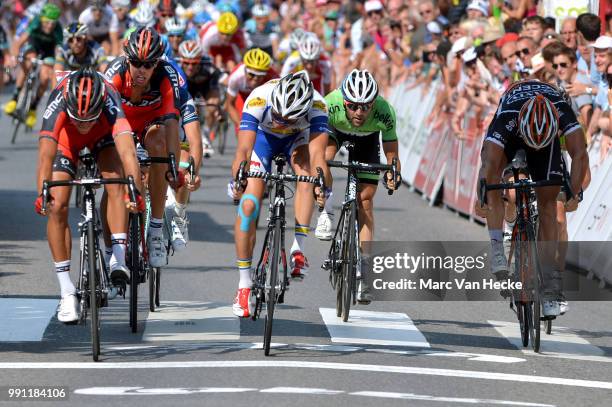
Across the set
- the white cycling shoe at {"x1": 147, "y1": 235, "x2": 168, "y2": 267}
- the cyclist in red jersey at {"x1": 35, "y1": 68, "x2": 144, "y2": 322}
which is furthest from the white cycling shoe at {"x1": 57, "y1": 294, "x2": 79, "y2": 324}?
the white cycling shoe at {"x1": 147, "y1": 235, "x2": 168, "y2": 267}

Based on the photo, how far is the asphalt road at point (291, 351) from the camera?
9.56 meters

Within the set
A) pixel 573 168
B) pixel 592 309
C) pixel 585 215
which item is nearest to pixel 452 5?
pixel 585 215

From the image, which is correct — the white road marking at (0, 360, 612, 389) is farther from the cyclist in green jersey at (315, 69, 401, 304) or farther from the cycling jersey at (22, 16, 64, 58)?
the cycling jersey at (22, 16, 64, 58)

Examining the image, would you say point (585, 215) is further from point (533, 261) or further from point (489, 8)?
point (489, 8)

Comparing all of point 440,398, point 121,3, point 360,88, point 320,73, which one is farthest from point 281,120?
point 121,3

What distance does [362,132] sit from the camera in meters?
13.3

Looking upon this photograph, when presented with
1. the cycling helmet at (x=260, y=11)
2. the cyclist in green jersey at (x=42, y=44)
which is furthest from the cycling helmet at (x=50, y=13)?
the cycling helmet at (x=260, y=11)

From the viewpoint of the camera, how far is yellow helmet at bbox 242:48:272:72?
17.5 m

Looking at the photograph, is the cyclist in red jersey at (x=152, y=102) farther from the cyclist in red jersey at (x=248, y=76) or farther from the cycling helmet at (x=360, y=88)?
the cyclist in red jersey at (x=248, y=76)

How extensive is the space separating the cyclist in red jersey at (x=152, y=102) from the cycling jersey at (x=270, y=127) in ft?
2.17

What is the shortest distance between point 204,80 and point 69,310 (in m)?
9.91

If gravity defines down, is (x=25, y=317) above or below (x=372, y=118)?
below

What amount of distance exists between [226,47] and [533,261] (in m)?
14.8

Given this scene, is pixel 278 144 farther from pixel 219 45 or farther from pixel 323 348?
pixel 219 45
